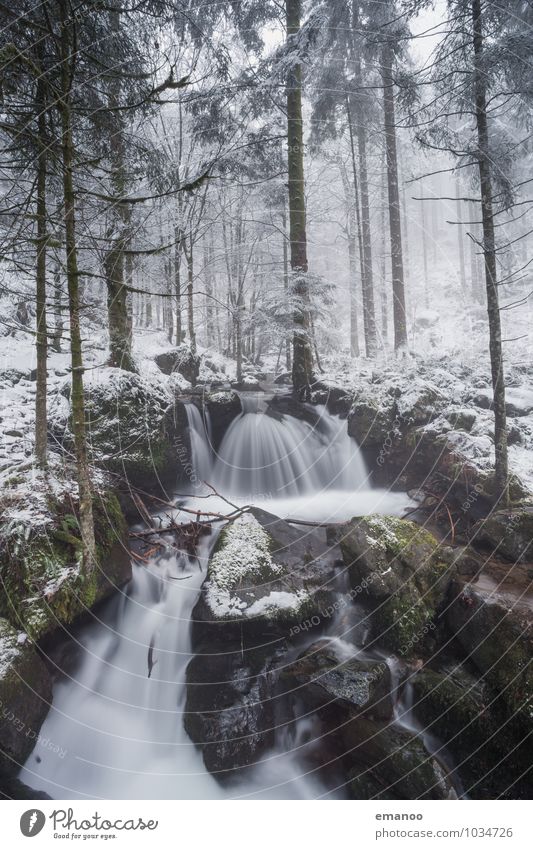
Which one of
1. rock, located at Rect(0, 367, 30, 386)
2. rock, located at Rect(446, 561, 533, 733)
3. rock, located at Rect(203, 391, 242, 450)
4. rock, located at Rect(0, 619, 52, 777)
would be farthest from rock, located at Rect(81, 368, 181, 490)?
rock, located at Rect(446, 561, 533, 733)

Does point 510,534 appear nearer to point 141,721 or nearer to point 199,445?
point 141,721

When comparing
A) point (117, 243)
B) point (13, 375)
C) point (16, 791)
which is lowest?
point (16, 791)

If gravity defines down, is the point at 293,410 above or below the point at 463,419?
above

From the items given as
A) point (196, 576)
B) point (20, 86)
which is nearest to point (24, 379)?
point (20, 86)

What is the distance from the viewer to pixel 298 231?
7750 mm

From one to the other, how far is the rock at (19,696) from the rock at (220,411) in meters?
4.55

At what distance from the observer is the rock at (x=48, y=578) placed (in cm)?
323

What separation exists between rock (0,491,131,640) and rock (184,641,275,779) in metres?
1.35

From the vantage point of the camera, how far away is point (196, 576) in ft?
15.0

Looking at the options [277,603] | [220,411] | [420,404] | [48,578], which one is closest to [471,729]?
[277,603]

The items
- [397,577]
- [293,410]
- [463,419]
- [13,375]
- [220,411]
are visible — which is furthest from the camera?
[293,410]

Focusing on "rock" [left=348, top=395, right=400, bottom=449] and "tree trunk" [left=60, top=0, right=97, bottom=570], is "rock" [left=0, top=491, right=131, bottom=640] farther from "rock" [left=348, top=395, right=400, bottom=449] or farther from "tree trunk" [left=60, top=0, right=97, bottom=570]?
"rock" [left=348, top=395, right=400, bottom=449]

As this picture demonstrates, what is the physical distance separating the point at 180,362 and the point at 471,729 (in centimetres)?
901

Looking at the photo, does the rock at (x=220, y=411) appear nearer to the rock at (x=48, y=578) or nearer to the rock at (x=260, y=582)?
the rock at (x=260, y=582)
